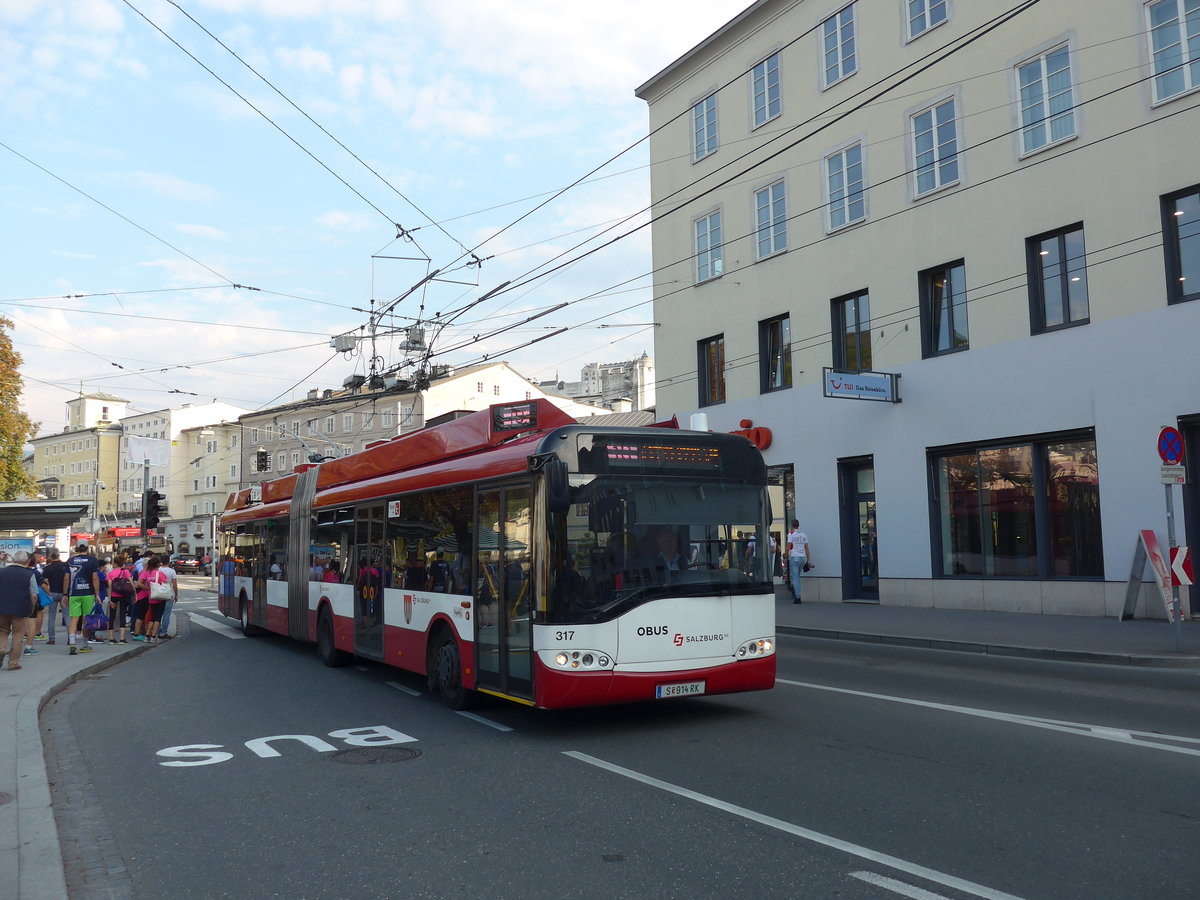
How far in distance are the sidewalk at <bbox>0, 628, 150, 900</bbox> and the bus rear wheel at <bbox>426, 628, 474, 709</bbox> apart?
364 cm

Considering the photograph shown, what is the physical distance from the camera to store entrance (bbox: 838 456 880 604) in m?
22.8

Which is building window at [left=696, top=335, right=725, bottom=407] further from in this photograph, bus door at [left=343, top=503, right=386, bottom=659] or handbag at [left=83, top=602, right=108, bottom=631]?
handbag at [left=83, top=602, right=108, bottom=631]

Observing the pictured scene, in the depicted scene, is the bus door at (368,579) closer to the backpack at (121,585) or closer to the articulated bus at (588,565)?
the articulated bus at (588,565)

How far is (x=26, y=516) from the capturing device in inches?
1007

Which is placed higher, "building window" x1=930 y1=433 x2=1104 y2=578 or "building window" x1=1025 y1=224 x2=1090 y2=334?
"building window" x1=1025 y1=224 x2=1090 y2=334

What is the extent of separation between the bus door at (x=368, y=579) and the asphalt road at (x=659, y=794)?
1.46 meters

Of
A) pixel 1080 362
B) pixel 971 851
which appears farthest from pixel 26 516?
pixel 971 851

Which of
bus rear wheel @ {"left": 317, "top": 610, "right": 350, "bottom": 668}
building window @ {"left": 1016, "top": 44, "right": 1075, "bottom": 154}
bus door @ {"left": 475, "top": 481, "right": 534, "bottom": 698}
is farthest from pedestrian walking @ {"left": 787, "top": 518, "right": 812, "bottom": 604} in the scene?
bus door @ {"left": 475, "top": 481, "right": 534, "bottom": 698}

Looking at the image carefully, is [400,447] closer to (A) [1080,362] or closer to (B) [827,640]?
(B) [827,640]

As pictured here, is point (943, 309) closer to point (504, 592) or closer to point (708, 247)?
point (708, 247)

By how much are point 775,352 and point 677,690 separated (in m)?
18.0

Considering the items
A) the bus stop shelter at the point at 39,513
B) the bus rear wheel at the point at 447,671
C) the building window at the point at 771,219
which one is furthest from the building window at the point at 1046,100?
the bus stop shelter at the point at 39,513

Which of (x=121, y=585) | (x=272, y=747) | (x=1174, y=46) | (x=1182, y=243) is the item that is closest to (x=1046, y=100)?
(x=1174, y=46)

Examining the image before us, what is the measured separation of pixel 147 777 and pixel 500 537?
3.41 m
